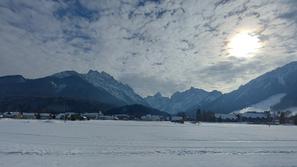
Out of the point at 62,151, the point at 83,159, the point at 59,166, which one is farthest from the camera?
the point at 62,151

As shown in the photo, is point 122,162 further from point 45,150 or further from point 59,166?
point 45,150

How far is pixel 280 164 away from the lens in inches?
949

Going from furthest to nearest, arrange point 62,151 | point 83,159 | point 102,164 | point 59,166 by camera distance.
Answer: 1. point 62,151
2. point 83,159
3. point 102,164
4. point 59,166

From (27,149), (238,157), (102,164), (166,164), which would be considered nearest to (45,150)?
(27,149)

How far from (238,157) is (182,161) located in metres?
5.94

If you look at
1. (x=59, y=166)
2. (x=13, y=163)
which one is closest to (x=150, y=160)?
(x=59, y=166)

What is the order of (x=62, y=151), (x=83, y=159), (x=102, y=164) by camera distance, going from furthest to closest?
(x=62, y=151)
(x=83, y=159)
(x=102, y=164)

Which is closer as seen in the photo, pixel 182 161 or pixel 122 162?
pixel 122 162

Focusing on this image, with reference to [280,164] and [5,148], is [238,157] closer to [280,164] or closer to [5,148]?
[280,164]

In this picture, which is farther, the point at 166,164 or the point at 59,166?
the point at 166,164

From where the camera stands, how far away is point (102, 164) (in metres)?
21.6

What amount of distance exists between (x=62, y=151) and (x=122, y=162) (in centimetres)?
646

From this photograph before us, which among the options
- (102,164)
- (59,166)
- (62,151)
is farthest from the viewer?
(62,151)

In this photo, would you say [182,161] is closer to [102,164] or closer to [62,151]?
[102,164]
